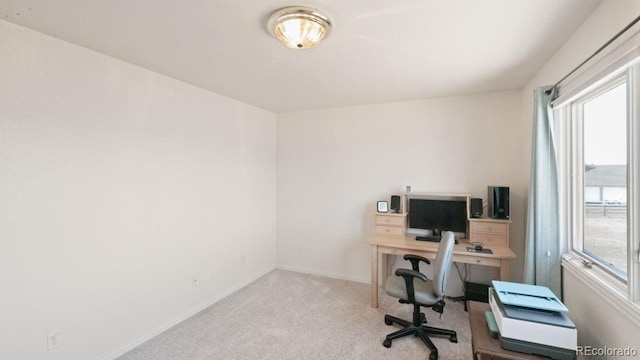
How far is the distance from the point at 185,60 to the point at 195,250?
1.91m

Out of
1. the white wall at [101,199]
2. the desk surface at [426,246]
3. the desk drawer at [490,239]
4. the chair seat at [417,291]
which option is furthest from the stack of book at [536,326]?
the white wall at [101,199]

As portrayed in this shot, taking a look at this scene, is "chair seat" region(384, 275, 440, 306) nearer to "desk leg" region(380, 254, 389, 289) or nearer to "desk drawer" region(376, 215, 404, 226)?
"desk drawer" region(376, 215, 404, 226)

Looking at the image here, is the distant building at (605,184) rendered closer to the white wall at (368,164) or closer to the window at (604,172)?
the window at (604,172)

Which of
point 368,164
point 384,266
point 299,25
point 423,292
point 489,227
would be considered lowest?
point 384,266

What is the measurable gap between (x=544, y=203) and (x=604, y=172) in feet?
1.48

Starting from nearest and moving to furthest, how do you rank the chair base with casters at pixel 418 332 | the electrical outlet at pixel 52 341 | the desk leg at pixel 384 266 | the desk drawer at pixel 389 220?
1. the electrical outlet at pixel 52 341
2. the chair base with casters at pixel 418 332
3. the desk drawer at pixel 389 220
4. the desk leg at pixel 384 266

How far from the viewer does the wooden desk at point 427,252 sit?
2.64m

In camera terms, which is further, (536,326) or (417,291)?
(417,291)

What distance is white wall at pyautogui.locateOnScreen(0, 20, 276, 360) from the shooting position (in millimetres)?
1772

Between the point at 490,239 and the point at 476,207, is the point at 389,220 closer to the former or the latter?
the point at 476,207

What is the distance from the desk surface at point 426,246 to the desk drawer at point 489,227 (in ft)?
0.59

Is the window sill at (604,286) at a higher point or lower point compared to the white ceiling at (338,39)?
lower

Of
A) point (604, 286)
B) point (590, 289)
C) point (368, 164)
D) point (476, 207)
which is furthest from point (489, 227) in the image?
point (368, 164)

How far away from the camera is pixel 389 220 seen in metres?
3.40
